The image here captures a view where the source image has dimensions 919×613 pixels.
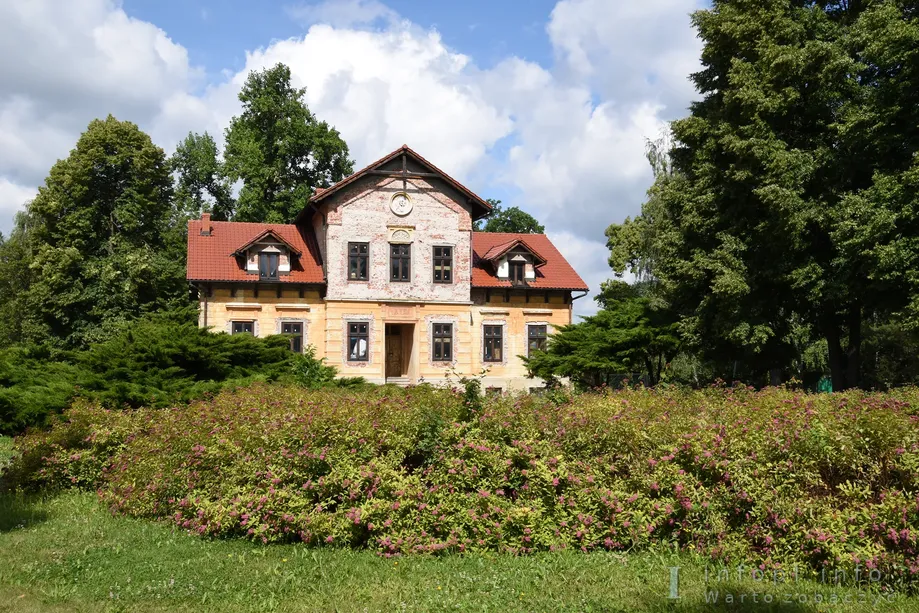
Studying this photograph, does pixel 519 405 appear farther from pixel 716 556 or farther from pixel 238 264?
pixel 238 264

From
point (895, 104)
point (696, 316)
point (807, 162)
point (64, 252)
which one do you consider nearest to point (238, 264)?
point (64, 252)

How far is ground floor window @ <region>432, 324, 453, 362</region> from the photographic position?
102 feet

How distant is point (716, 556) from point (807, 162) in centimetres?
1735

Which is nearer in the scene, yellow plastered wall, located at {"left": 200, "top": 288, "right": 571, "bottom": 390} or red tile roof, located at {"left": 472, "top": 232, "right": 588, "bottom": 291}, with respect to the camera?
yellow plastered wall, located at {"left": 200, "top": 288, "right": 571, "bottom": 390}

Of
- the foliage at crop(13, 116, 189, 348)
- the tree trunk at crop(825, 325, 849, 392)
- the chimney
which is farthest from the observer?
the foliage at crop(13, 116, 189, 348)

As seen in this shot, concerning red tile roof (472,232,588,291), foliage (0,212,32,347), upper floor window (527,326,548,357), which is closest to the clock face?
red tile roof (472,232,588,291)

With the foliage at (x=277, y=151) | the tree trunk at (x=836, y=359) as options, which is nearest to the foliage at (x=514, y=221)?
the foliage at (x=277, y=151)

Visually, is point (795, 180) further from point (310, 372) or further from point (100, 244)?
point (100, 244)

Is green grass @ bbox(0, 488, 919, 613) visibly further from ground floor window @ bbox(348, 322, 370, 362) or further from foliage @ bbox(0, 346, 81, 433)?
ground floor window @ bbox(348, 322, 370, 362)

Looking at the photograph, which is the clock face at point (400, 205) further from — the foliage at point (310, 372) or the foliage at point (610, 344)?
the foliage at point (310, 372)

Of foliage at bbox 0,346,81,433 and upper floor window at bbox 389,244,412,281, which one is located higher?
upper floor window at bbox 389,244,412,281

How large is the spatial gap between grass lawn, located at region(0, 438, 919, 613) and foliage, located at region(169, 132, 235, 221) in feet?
125

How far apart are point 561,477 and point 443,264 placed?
2273cm

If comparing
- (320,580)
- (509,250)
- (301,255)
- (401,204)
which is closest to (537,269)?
(509,250)
